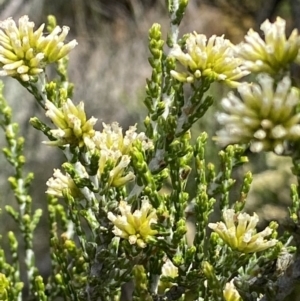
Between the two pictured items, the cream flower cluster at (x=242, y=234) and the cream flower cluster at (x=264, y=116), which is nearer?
the cream flower cluster at (x=264, y=116)

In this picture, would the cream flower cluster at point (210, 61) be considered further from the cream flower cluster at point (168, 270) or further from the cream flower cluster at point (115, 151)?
the cream flower cluster at point (168, 270)

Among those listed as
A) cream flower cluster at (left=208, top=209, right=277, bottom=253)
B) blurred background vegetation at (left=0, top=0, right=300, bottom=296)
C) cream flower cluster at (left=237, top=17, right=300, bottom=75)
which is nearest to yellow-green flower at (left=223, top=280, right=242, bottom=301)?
cream flower cluster at (left=208, top=209, right=277, bottom=253)

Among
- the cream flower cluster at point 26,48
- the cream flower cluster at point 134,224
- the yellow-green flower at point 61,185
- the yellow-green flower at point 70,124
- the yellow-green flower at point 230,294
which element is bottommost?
the yellow-green flower at point 230,294

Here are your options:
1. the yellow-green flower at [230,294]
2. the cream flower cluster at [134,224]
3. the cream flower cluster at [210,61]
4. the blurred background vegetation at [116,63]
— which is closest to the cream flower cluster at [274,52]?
the cream flower cluster at [210,61]

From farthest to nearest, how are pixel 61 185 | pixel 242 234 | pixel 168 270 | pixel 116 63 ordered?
pixel 116 63 → pixel 168 270 → pixel 61 185 → pixel 242 234

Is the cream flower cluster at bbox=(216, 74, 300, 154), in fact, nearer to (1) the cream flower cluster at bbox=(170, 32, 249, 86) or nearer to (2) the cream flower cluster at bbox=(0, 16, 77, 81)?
(1) the cream flower cluster at bbox=(170, 32, 249, 86)

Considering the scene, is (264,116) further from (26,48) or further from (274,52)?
(26,48)

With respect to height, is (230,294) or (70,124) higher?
(70,124)

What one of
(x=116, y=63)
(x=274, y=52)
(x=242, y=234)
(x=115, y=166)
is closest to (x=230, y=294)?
(x=242, y=234)

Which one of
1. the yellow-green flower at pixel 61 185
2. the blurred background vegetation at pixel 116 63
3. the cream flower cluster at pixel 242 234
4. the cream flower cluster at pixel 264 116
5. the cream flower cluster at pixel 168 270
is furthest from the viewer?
the blurred background vegetation at pixel 116 63
